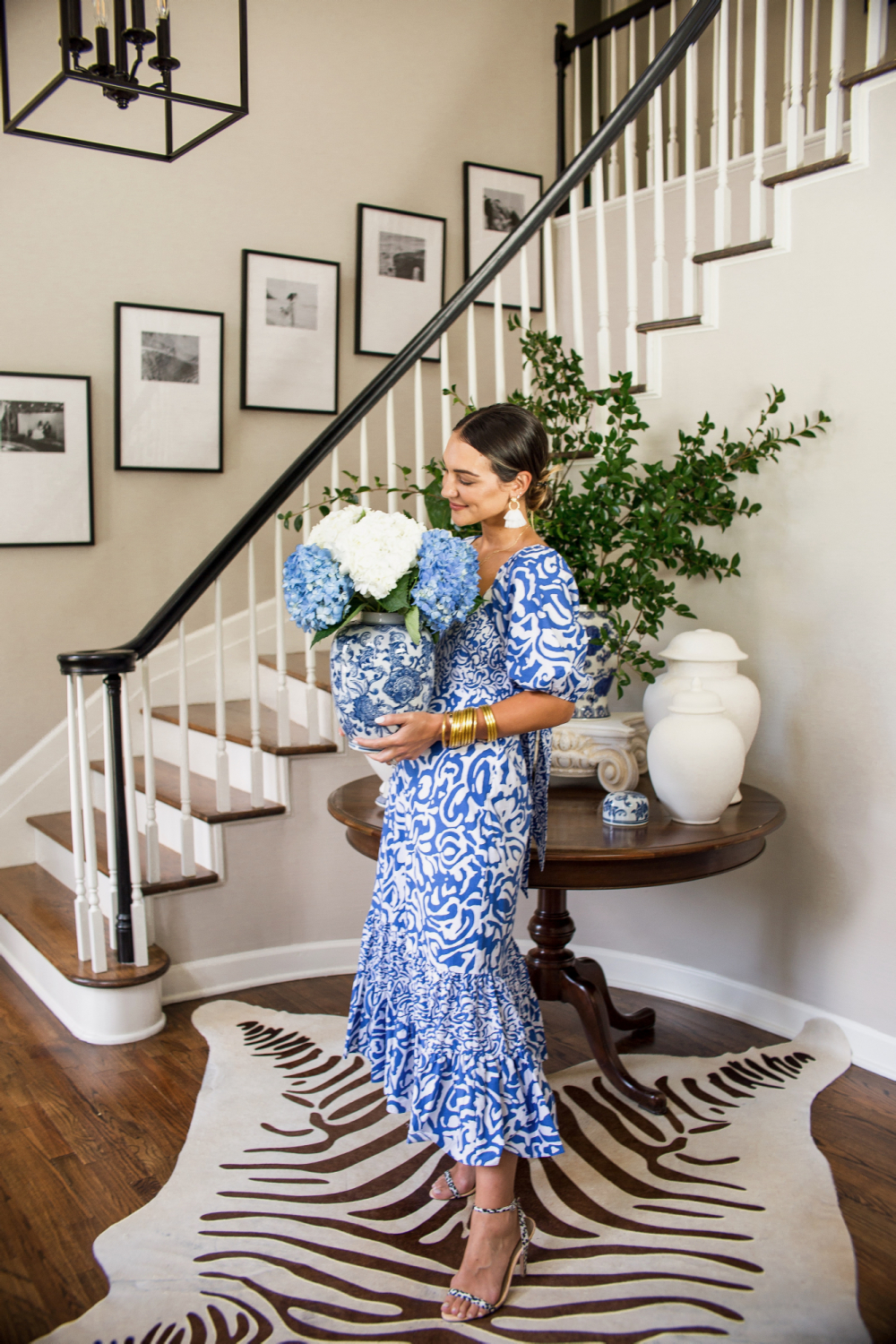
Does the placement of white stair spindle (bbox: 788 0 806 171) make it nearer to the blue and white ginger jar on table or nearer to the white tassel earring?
the white tassel earring

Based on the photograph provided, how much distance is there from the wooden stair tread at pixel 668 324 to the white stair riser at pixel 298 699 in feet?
4.77

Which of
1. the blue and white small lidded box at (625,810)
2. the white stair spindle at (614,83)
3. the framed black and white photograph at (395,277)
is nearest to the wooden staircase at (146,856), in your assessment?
the blue and white small lidded box at (625,810)

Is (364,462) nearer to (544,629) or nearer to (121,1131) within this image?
(544,629)

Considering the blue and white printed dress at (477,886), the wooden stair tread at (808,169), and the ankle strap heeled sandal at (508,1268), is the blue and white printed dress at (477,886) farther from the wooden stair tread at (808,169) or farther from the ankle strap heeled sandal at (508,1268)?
the wooden stair tread at (808,169)

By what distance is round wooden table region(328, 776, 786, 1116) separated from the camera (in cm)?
210

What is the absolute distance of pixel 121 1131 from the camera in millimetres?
2369

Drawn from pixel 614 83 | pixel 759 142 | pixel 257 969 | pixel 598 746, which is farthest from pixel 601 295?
pixel 257 969

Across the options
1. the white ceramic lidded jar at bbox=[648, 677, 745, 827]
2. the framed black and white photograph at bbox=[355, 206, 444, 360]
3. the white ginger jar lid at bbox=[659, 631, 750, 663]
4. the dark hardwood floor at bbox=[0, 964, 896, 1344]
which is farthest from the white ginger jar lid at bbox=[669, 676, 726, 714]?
the framed black and white photograph at bbox=[355, 206, 444, 360]

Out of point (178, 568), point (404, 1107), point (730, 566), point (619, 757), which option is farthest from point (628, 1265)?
point (178, 568)

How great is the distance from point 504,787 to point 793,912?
142cm

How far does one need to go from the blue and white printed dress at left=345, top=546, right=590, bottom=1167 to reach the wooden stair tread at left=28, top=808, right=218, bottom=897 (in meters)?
1.35

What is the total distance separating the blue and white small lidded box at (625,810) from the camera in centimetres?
224

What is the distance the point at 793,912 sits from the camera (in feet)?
9.23

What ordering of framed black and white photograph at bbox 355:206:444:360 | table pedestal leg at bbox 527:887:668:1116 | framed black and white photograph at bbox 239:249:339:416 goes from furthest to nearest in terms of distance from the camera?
1. framed black and white photograph at bbox 355:206:444:360
2. framed black and white photograph at bbox 239:249:339:416
3. table pedestal leg at bbox 527:887:668:1116
